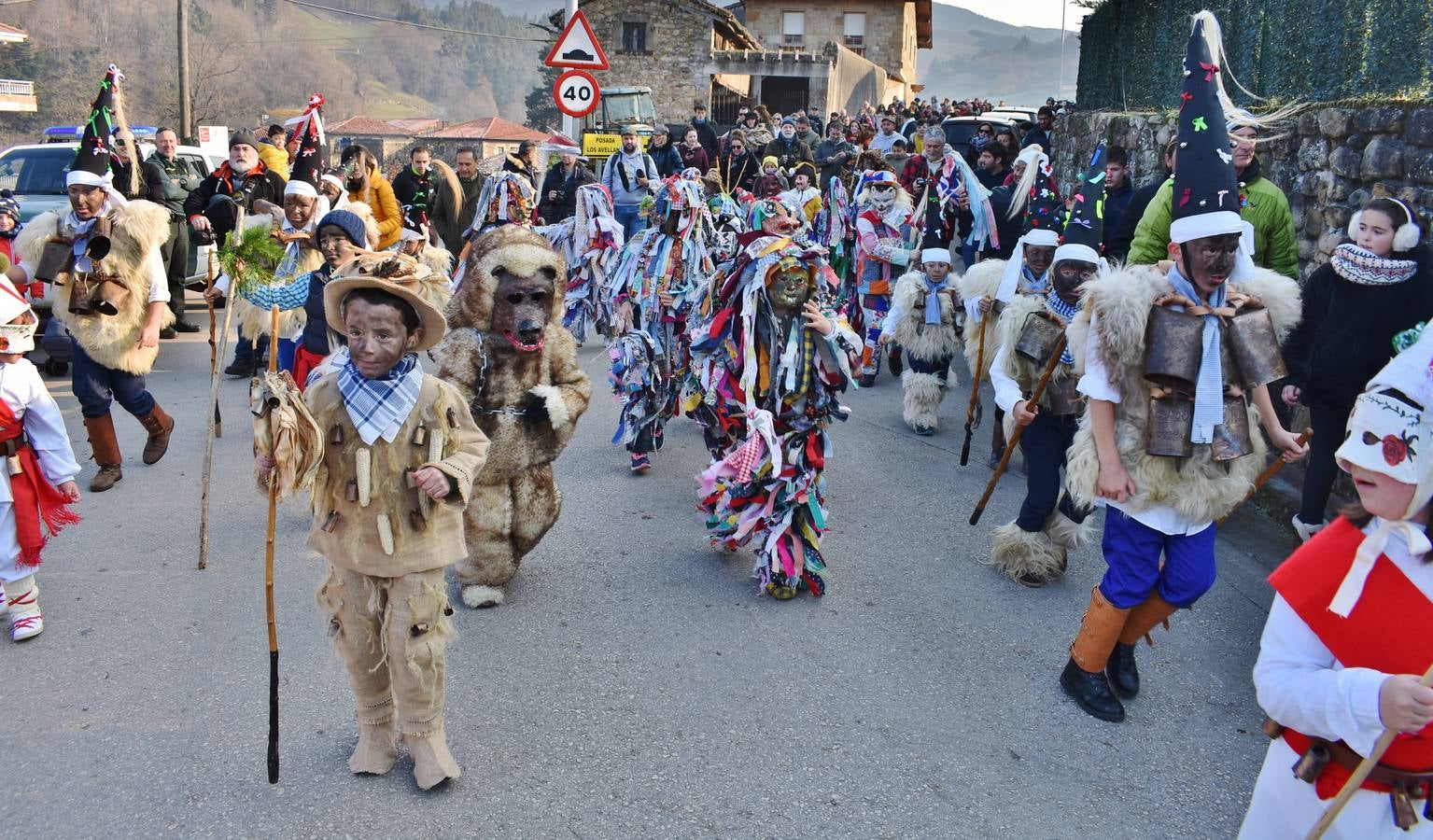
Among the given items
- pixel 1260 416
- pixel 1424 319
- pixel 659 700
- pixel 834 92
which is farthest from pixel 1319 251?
pixel 834 92

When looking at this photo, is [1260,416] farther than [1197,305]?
Yes

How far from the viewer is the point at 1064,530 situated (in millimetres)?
5578

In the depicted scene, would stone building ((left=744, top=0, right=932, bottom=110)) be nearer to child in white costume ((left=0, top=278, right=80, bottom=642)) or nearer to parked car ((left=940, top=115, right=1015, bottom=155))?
parked car ((left=940, top=115, right=1015, bottom=155))

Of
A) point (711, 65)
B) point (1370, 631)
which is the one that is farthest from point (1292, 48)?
point (711, 65)

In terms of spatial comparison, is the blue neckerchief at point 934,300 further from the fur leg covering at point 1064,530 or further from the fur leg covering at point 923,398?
the fur leg covering at point 1064,530

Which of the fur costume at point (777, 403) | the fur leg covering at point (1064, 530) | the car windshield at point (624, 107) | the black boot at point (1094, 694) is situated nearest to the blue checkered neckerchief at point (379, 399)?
the fur costume at point (777, 403)

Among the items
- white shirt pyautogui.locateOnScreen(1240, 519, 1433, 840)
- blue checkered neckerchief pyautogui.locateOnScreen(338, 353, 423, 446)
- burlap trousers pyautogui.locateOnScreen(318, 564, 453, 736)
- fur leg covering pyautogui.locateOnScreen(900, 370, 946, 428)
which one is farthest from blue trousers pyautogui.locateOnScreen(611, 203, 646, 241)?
white shirt pyautogui.locateOnScreen(1240, 519, 1433, 840)

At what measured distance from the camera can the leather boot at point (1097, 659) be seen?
4.17m

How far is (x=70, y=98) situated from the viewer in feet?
147

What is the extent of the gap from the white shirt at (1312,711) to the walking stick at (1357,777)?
35 millimetres

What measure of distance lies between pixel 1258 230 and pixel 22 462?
6.88 meters

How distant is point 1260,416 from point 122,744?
4.50 meters

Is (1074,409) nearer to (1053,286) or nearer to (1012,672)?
(1053,286)

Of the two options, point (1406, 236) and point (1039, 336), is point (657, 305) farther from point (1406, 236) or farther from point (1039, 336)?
point (1406, 236)
